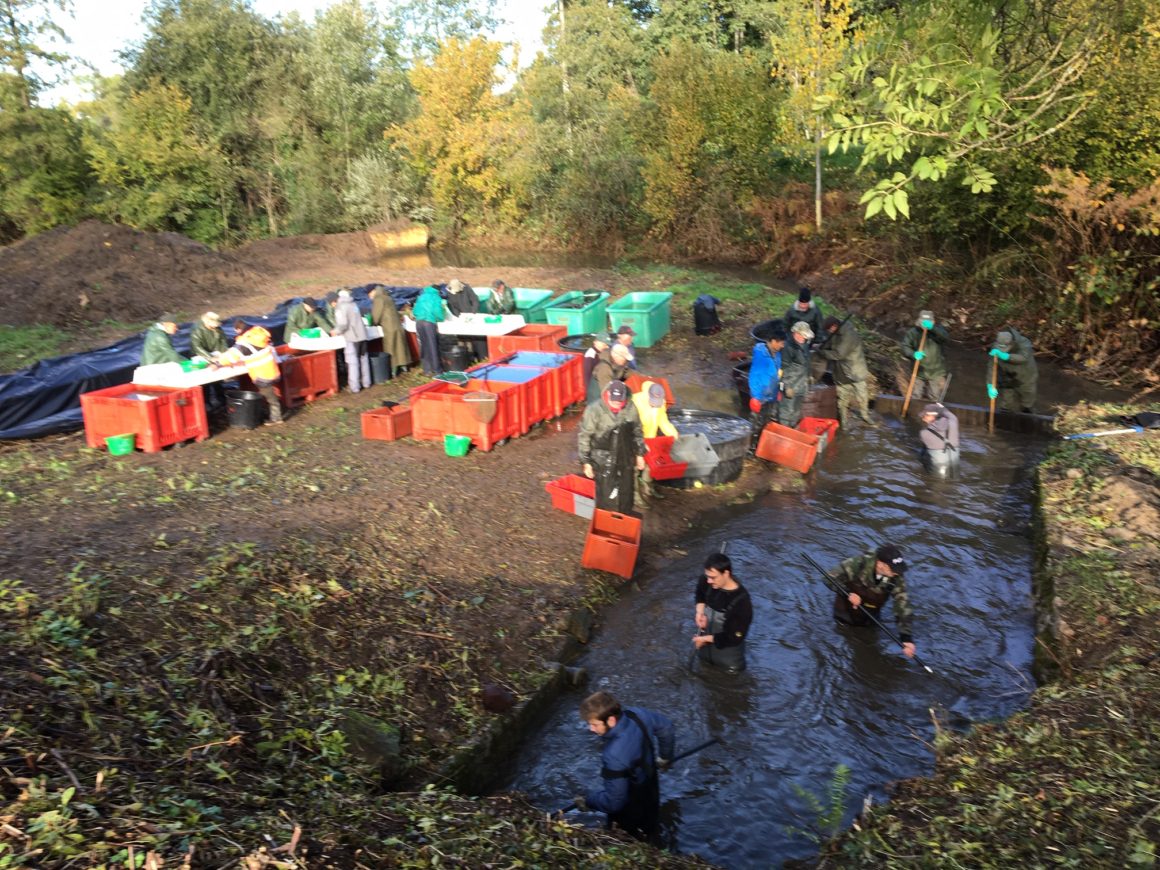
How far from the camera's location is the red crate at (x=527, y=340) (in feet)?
52.2

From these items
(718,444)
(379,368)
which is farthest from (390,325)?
(718,444)

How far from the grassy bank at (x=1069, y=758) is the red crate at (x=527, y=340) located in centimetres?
945

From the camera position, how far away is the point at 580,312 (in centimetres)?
1864

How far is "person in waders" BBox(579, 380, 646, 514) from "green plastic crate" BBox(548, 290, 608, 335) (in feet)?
28.5

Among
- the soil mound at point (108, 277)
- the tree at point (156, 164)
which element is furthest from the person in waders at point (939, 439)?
the tree at point (156, 164)

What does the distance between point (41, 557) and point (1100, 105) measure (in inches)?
705

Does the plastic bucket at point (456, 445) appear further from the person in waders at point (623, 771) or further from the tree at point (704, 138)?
the tree at point (704, 138)

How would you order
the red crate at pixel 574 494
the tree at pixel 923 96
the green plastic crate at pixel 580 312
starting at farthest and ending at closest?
the green plastic crate at pixel 580 312 → the red crate at pixel 574 494 → the tree at pixel 923 96

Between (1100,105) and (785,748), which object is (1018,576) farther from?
(1100,105)

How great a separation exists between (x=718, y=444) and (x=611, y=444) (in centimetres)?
250

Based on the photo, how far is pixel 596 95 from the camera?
1485 inches

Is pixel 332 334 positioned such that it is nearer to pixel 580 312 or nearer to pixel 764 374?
pixel 580 312

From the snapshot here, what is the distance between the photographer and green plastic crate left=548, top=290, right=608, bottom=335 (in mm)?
18719

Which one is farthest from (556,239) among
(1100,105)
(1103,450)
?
(1103,450)
